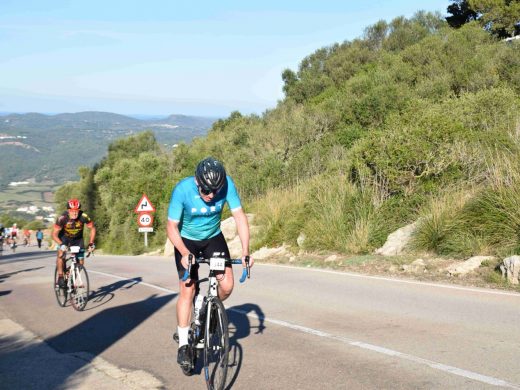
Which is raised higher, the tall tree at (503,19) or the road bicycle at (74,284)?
the tall tree at (503,19)

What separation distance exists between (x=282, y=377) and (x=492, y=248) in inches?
290

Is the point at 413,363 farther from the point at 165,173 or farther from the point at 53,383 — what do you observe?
the point at 165,173

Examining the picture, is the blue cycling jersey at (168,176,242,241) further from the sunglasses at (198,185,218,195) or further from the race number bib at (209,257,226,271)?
the race number bib at (209,257,226,271)

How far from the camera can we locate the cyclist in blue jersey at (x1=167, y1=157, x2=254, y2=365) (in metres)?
5.34

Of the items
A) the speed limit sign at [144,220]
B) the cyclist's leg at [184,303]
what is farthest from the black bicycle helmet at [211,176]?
the speed limit sign at [144,220]

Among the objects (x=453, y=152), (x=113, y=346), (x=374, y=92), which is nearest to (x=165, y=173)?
(x=374, y=92)

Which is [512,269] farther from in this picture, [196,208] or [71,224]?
[71,224]

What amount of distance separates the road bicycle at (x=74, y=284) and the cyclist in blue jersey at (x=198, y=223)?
511 centimetres

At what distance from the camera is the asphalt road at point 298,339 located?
554 centimetres

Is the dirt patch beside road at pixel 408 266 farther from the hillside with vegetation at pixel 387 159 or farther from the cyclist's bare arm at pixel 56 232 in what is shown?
the cyclist's bare arm at pixel 56 232

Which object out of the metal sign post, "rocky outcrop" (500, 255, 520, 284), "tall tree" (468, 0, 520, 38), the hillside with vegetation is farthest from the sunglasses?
"tall tree" (468, 0, 520, 38)

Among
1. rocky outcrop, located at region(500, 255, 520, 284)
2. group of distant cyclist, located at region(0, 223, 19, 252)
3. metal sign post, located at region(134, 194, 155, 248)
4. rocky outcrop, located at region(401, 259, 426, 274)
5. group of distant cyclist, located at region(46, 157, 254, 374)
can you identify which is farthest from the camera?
group of distant cyclist, located at region(0, 223, 19, 252)

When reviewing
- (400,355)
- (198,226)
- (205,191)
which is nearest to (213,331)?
(198,226)

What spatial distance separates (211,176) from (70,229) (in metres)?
6.16
